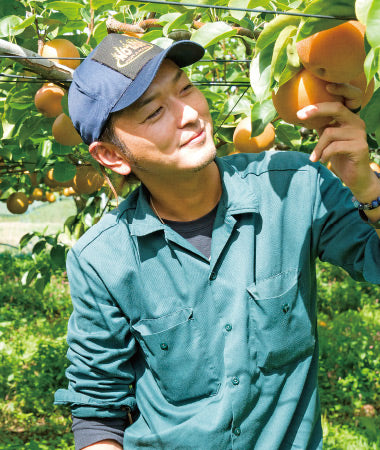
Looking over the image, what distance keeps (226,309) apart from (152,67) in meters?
0.57

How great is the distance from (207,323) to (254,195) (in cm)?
33

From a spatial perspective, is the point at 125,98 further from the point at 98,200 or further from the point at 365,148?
the point at 98,200

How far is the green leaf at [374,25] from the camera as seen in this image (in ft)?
1.98

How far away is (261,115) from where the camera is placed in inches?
41.3

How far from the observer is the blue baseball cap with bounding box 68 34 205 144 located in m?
1.17

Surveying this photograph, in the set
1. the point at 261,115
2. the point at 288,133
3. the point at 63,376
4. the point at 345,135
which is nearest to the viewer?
the point at 345,135

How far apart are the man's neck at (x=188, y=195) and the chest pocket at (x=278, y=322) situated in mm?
248

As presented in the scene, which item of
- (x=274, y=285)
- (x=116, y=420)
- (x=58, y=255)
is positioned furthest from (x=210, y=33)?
(x=58, y=255)

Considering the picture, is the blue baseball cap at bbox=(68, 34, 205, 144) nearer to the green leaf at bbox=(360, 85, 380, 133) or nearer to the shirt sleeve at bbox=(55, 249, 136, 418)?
the shirt sleeve at bbox=(55, 249, 136, 418)

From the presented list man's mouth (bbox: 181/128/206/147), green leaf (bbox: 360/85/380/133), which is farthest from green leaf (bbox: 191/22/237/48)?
green leaf (bbox: 360/85/380/133)

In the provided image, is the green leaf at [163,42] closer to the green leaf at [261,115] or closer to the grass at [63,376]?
the green leaf at [261,115]

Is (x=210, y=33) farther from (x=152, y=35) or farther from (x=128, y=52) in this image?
(x=152, y=35)

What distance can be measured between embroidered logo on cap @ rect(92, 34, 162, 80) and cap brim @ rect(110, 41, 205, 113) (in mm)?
28

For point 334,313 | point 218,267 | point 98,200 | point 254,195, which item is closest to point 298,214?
point 254,195
